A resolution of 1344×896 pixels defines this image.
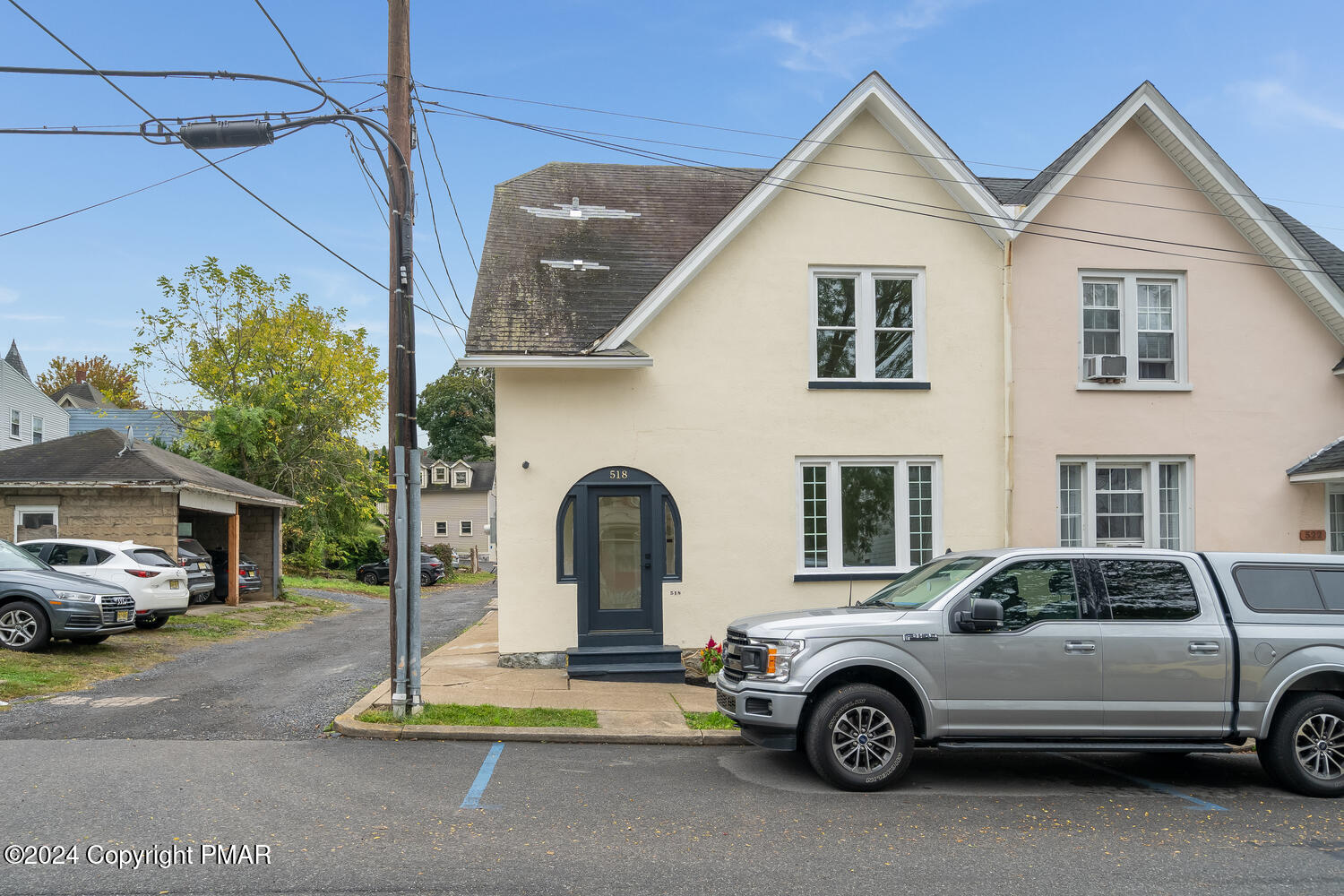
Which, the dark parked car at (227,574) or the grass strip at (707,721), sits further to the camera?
the dark parked car at (227,574)

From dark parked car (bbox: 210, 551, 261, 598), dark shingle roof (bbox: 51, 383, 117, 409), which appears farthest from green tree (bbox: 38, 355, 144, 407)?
dark parked car (bbox: 210, 551, 261, 598)

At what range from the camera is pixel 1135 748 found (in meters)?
7.88

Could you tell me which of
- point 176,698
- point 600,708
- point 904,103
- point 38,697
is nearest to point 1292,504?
point 904,103

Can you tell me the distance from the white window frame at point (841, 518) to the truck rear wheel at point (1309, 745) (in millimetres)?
5914

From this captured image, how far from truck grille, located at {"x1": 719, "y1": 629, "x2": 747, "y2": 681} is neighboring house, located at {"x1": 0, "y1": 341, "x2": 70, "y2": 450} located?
39724mm

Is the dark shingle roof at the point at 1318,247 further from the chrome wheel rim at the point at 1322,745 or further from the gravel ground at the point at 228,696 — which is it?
the gravel ground at the point at 228,696

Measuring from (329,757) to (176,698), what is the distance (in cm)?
382

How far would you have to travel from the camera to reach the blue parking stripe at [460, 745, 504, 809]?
6984 mm

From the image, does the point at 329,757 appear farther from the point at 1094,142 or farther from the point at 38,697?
the point at 1094,142

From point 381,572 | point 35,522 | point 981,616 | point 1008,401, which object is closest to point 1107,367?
point 1008,401

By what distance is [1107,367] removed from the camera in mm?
13820

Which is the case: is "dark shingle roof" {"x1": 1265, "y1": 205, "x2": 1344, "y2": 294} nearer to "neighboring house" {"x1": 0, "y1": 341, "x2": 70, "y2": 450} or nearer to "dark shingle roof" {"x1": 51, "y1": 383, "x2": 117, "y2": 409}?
"neighboring house" {"x1": 0, "y1": 341, "x2": 70, "y2": 450}

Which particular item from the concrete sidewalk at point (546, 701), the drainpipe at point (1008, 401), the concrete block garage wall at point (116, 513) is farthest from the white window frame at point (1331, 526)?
the concrete block garage wall at point (116, 513)

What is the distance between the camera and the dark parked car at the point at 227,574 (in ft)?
84.2
